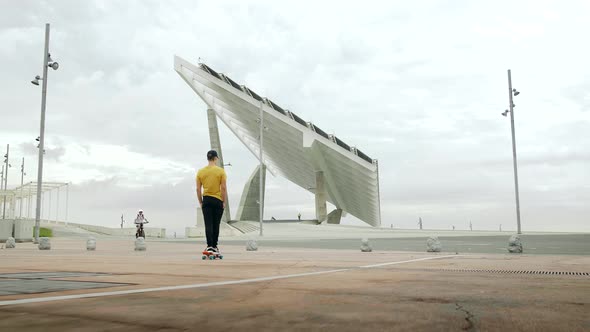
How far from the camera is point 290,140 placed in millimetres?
49219

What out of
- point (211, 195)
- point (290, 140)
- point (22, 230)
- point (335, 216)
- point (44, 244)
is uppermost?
point (290, 140)

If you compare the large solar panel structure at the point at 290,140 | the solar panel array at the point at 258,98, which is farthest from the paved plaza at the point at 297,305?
the solar panel array at the point at 258,98

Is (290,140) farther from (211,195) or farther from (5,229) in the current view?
(211,195)

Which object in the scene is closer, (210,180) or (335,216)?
(210,180)

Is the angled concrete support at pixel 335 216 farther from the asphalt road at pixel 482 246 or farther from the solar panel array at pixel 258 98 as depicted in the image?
→ the asphalt road at pixel 482 246

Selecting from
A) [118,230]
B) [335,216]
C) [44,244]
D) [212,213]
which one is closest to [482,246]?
[212,213]

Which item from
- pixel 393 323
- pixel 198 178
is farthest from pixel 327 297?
pixel 198 178

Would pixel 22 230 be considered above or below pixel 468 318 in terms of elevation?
above

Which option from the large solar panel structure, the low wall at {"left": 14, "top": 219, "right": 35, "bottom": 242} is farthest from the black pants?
the low wall at {"left": 14, "top": 219, "right": 35, "bottom": 242}

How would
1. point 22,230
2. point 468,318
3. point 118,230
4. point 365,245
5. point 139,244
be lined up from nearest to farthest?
point 468,318 < point 365,245 < point 139,244 < point 22,230 < point 118,230

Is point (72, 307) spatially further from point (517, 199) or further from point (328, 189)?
point (328, 189)

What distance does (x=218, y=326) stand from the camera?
1786 mm

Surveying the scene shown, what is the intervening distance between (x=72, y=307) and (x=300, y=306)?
101cm

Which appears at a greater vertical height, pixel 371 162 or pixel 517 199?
pixel 371 162
